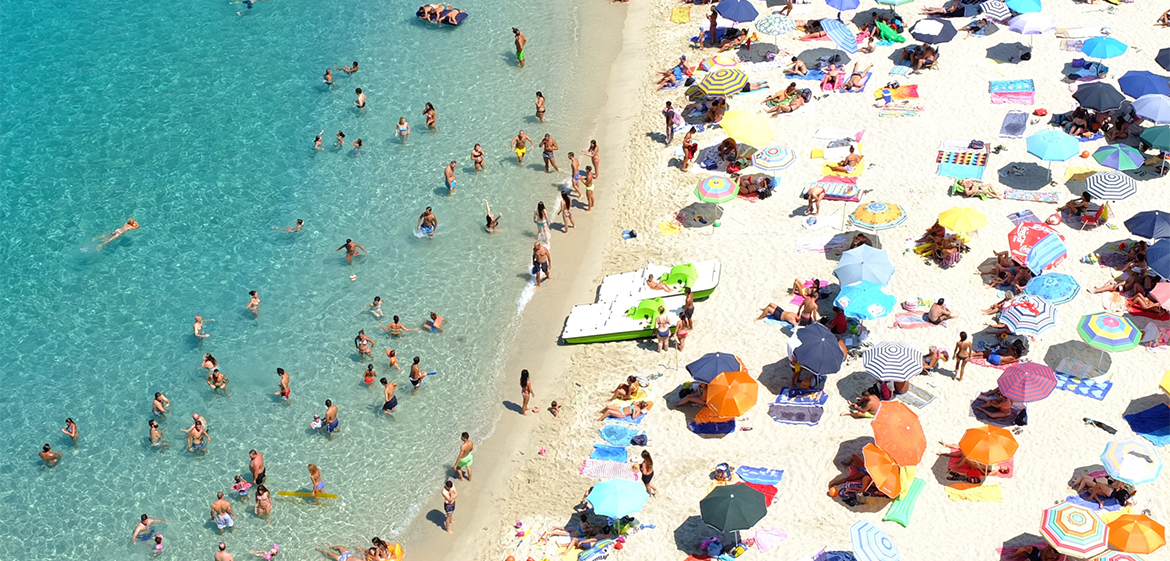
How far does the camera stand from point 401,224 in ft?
101

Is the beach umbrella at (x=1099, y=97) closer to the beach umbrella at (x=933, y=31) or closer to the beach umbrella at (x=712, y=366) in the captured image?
the beach umbrella at (x=933, y=31)

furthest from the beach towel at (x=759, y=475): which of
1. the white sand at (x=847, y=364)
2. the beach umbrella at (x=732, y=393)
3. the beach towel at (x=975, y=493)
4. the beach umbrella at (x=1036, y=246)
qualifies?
the beach umbrella at (x=1036, y=246)

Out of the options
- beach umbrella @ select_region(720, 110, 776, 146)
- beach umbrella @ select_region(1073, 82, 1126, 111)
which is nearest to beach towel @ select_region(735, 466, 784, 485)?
beach umbrella @ select_region(720, 110, 776, 146)

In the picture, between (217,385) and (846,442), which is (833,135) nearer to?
(846,442)

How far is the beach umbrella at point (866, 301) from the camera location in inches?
958

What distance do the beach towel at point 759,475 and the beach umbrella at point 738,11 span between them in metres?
18.1

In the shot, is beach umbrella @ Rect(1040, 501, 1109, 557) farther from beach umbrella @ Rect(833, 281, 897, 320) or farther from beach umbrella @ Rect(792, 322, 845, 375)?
beach umbrella @ Rect(833, 281, 897, 320)

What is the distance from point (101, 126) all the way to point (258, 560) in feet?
61.9

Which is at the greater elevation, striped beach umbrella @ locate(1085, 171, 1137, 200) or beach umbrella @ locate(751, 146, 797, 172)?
striped beach umbrella @ locate(1085, 171, 1137, 200)

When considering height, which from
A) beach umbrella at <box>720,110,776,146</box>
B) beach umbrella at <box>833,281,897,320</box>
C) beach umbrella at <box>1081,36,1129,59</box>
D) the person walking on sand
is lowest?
the person walking on sand

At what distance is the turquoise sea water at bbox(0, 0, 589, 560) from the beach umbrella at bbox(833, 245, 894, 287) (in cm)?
833

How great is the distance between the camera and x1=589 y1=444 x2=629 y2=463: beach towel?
75.7 feet

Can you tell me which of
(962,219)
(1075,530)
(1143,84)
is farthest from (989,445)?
(1143,84)

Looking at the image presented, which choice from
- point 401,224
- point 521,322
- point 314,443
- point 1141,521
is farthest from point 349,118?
point 1141,521
